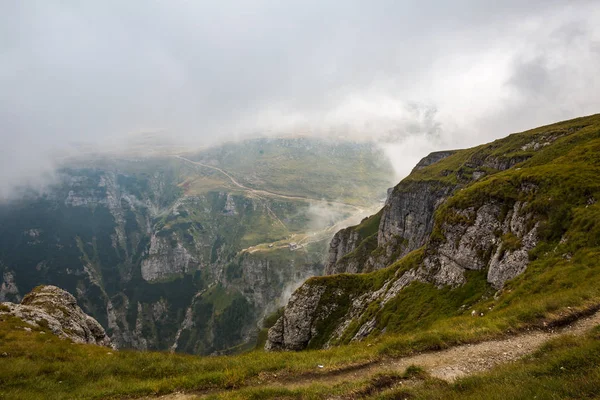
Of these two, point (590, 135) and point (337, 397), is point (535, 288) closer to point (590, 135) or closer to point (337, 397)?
point (337, 397)

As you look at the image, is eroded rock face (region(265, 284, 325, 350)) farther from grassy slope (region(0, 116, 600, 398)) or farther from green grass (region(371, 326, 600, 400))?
green grass (region(371, 326, 600, 400))

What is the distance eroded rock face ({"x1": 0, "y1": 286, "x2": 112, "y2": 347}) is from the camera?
3569 centimetres

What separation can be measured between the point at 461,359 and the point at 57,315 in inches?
2029

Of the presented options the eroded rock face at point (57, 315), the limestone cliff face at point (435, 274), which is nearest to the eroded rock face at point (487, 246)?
the limestone cliff face at point (435, 274)

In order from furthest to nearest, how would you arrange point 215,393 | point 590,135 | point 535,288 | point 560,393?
point 590,135, point 535,288, point 215,393, point 560,393

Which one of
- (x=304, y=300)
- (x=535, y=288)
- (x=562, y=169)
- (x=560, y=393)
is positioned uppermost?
(x=562, y=169)

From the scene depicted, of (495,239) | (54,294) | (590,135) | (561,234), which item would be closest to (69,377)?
(54,294)

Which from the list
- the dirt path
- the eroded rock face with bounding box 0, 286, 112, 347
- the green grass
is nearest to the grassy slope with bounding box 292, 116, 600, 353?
the dirt path

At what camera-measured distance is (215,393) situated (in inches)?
664

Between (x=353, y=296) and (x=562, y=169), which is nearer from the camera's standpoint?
(x=562, y=169)

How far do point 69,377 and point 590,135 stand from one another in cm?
11888

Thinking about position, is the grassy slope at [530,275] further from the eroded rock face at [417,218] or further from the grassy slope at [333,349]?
the eroded rock face at [417,218]

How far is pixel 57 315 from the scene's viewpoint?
42.6 meters

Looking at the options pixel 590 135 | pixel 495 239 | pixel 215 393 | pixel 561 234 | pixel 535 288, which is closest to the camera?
pixel 215 393
